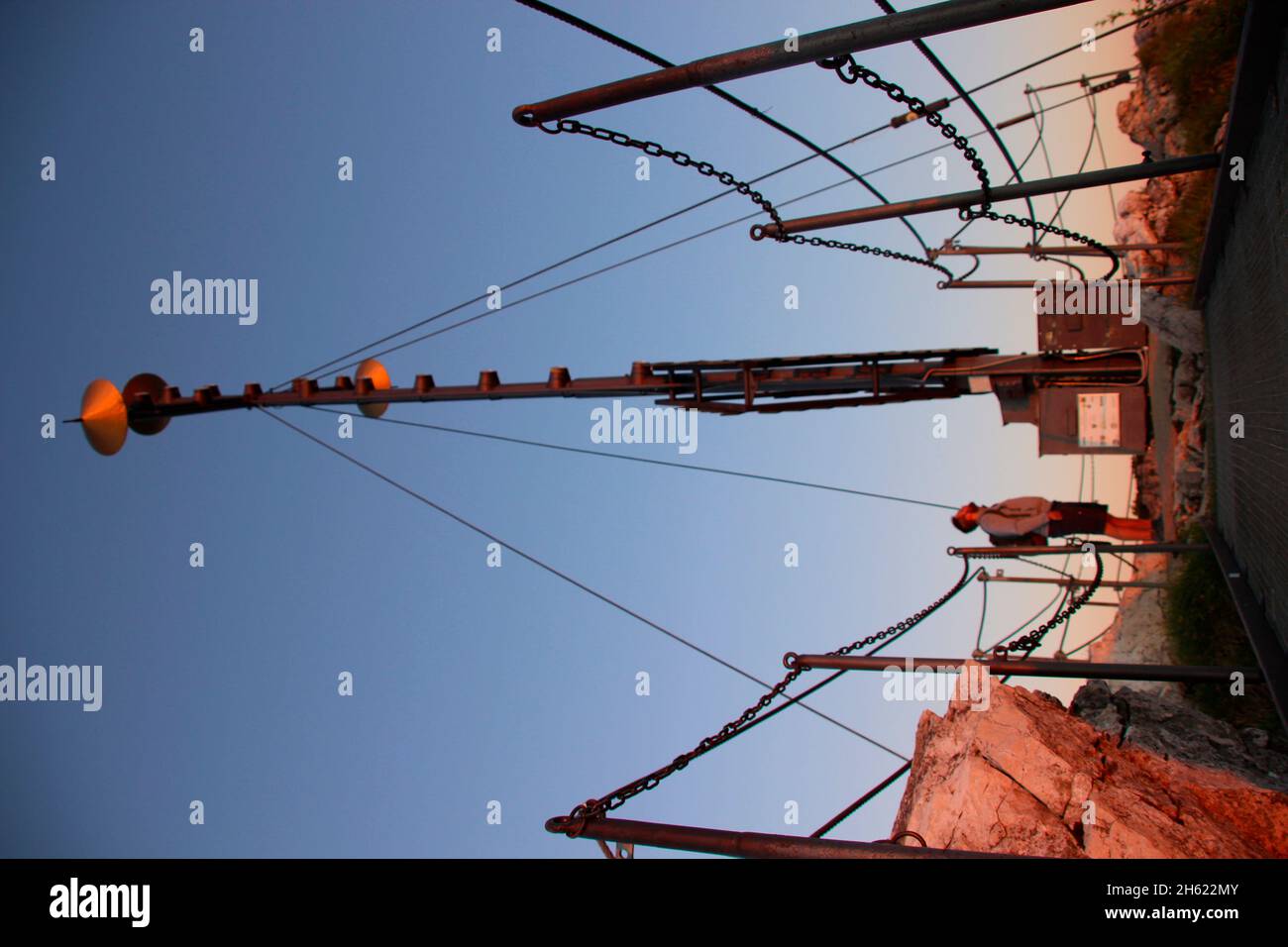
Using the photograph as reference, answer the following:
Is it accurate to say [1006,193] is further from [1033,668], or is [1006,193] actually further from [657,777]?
[657,777]

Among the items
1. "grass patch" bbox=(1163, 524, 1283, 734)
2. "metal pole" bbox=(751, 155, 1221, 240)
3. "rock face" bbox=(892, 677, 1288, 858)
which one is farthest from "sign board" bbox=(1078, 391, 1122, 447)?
"rock face" bbox=(892, 677, 1288, 858)

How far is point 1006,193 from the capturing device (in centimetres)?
A: 854

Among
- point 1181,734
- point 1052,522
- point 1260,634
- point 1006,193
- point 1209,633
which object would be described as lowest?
point 1181,734

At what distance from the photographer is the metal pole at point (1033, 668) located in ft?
26.0

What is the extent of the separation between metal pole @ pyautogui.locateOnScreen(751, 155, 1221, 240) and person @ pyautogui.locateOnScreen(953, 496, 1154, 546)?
6486mm

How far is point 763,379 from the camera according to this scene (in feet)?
34.1

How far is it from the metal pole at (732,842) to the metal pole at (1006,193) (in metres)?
6.56

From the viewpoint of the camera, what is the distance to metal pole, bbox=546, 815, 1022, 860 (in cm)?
411

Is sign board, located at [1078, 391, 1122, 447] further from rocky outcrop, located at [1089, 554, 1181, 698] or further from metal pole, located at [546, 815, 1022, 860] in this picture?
metal pole, located at [546, 815, 1022, 860]

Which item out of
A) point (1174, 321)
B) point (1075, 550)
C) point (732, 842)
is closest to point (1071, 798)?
point (732, 842)

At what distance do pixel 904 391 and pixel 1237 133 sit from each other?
4490mm

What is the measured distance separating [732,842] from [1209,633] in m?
10.1
